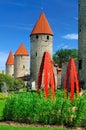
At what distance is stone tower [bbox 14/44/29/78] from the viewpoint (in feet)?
242

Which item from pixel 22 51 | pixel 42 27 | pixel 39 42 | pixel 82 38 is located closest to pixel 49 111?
pixel 82 38

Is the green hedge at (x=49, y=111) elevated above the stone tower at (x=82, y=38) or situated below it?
below

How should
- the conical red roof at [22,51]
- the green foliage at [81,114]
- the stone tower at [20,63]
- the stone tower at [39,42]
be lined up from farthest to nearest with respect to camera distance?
the conical red roof at [22,51], the stone tower at [20,63], the stone tower at [39,42], the green foliage at [81,114]

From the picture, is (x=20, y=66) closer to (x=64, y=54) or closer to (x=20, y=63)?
Result: (x=20, y=63)

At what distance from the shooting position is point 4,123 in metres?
12.8

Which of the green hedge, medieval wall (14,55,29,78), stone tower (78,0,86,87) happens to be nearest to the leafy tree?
medieval wall (14,55,29,78)

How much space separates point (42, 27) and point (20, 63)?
14.0m

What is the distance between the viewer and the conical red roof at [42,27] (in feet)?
202

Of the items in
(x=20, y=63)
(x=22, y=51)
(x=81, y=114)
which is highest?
(x=22, y=51)

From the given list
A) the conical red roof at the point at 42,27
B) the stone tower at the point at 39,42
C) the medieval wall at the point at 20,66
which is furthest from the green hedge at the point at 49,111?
the medieval wall at the point at 20,66

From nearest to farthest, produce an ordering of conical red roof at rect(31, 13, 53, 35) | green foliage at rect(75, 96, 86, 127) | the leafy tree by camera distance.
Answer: green foliage at rect(75, 96, 86, 127), conical red roof at rect(31, 13, 53, 35), the leafy tree

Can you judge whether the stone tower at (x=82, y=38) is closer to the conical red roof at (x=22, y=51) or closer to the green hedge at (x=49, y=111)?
the green hedge at (x=49, y=111)

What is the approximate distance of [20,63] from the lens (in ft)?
242

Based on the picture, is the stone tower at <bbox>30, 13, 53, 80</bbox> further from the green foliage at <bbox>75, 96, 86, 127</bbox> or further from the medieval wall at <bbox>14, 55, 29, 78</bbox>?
the green foliage at <bbox>75, 96, 86, 127</bbox>
